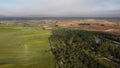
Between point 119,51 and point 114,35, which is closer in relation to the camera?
point 119,51

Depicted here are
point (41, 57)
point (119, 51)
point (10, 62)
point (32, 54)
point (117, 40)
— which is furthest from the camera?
point (117, 40)

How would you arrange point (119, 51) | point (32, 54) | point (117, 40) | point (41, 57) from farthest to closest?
point (117, 40) < point (119, 51) < point (32, 54) < point (41, 57)

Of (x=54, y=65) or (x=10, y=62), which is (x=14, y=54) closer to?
(x=10, y=62)

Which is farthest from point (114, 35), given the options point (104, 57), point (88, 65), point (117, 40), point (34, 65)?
point (34, 65)

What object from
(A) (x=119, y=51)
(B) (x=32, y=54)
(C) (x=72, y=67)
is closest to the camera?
(C) (x=72, y=67)

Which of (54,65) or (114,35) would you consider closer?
(54,65)

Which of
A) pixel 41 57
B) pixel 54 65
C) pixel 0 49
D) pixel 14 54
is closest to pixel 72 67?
pixel 54 65

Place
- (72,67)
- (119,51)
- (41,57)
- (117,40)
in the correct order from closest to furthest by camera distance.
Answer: (72,67) < (41,57) < (119,51) < (117,40)

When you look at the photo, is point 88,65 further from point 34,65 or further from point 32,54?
point 32,54
